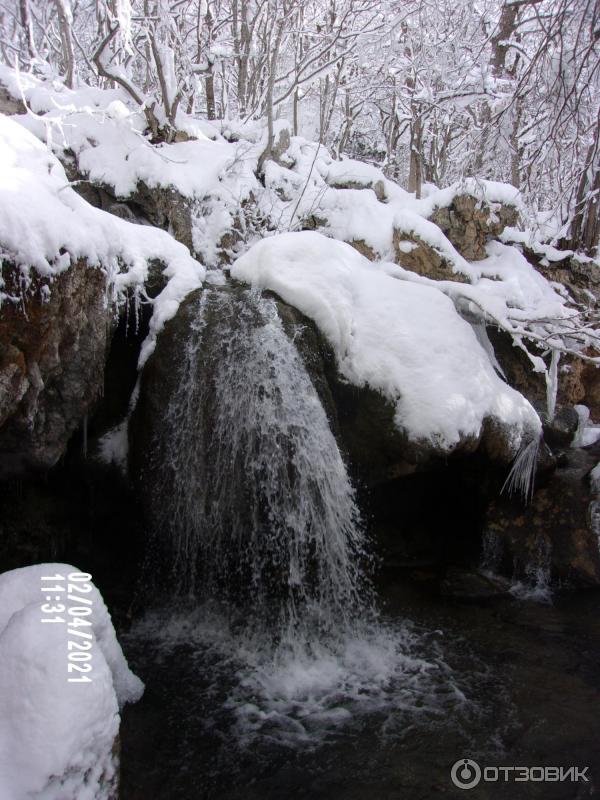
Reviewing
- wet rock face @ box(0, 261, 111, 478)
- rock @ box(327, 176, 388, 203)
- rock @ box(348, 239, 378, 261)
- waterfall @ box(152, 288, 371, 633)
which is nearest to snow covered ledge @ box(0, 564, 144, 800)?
wet rock face @ box(0, 261, 111, 478)

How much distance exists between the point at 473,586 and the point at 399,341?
7.35ft

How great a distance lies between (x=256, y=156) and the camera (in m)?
7.04

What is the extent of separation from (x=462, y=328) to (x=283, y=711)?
3.44 m

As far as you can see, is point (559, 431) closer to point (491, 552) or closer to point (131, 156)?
point (491, 552)

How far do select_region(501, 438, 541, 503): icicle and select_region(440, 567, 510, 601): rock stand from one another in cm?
80

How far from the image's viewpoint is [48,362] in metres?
3.02

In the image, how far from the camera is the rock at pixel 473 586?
451cm

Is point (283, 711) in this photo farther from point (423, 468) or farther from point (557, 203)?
point (557, 203)

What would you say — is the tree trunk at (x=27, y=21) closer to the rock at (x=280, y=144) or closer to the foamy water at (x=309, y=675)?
the rock at (x=280, y=144)

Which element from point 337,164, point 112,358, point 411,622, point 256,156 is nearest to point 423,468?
point 411,622

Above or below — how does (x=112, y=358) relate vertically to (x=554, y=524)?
above

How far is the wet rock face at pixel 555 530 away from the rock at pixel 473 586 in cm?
21

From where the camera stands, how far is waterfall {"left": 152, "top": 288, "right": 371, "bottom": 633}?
12.4 ft

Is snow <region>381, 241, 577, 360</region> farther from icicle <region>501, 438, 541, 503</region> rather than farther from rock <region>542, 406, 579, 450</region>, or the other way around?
icicle <region>501, 438, 541, 503</region>
